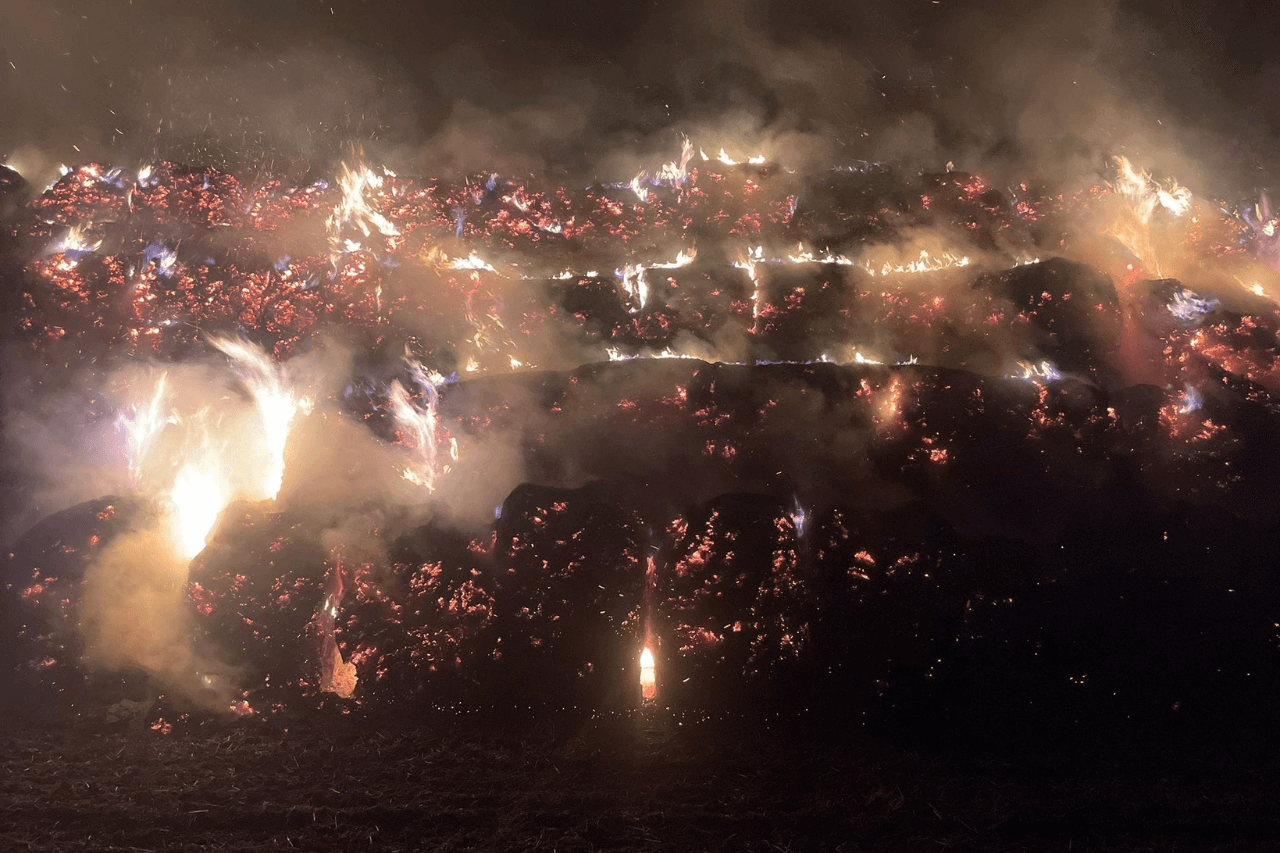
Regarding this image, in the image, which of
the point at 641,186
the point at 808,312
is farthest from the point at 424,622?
the point at 641,186

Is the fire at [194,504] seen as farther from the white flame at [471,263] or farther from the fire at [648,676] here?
the fire at [648,676]

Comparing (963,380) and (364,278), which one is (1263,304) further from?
(364,278)

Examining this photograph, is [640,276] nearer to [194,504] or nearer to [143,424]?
[194,504]

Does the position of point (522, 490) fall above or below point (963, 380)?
below

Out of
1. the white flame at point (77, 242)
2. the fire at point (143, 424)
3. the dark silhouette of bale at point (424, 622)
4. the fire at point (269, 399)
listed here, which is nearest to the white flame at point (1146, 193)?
the dark silhouette of bale at point (424, 622)

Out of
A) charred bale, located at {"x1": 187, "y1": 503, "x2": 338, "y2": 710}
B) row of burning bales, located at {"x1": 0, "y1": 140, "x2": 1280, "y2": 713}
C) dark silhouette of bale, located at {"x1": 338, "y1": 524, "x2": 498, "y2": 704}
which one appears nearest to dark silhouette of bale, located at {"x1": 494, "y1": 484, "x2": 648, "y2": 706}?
row of burning bales, located at {"x1": 0, "y1": 140, "x2": 1280, "y2": 713}

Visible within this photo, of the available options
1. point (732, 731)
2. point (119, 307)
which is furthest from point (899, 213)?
point (119, 307)

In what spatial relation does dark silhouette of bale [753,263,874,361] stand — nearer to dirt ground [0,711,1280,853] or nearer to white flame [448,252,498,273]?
white flame [448,252,498,273]

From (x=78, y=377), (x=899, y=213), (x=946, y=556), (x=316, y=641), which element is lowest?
(x=316, y=641)
